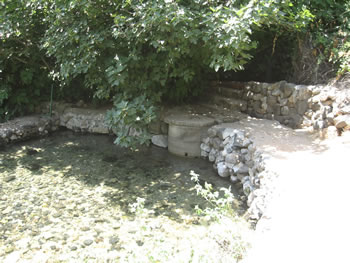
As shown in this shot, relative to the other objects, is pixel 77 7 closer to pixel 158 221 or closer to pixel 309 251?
pixel 158 221

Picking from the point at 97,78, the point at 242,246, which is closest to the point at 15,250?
the point at 242,246

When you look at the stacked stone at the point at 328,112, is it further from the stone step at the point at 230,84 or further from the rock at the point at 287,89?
the stone step at the point at 230,84

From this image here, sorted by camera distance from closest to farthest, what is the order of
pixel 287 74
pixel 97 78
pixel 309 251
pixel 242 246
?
pixel 309 251, pixel 242 246, pixel 97 78, pixel 287 74

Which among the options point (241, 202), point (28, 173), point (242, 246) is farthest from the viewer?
point (28, 173)

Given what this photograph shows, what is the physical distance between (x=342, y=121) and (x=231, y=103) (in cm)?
235

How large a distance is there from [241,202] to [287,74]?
312cm

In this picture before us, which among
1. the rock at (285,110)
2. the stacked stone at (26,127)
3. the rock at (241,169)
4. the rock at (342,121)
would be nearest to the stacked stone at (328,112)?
the rock at (342,121)

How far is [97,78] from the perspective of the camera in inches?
203

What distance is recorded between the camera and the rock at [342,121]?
13.0ft

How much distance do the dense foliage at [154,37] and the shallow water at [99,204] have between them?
0.95m

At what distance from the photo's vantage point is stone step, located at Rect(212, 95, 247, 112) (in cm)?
593

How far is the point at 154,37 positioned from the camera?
4.30 meters

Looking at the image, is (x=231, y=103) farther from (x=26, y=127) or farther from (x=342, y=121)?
(x=26, y=127)

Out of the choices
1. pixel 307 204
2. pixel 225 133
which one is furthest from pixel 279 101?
pixel 307 204
